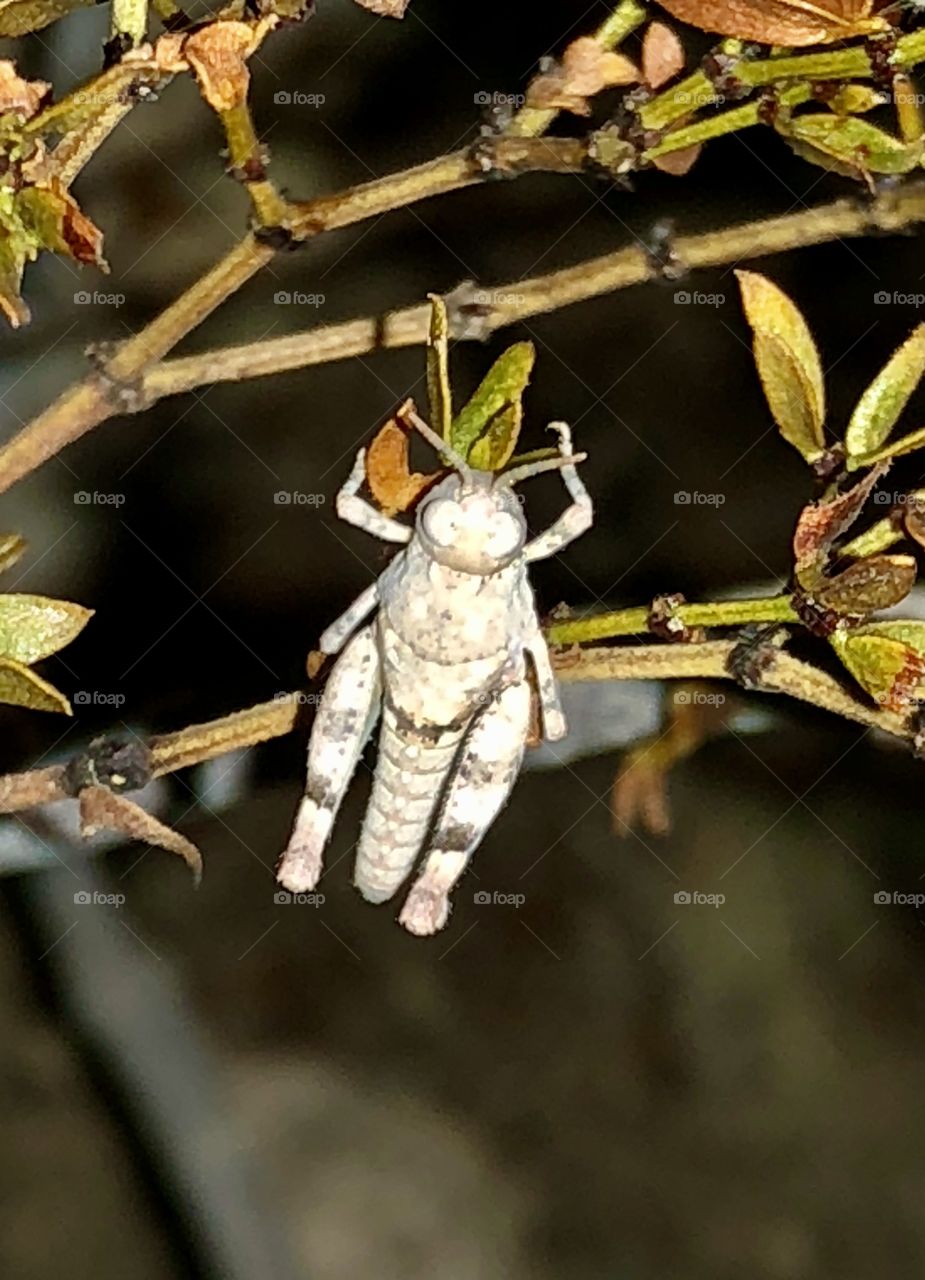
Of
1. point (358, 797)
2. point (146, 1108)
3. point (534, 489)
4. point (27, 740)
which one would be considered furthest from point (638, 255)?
point (146, 1108)

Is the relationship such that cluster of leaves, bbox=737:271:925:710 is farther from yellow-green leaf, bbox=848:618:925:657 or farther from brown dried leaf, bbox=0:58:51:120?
brown dried leaf, bbox=0:58:51:120

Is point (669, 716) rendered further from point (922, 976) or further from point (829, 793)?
point (922, 976)

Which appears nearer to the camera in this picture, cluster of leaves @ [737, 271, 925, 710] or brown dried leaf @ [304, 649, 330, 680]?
cluster of leaves @ [737, 271, 925, 710]

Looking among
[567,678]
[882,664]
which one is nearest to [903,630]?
[882,664]

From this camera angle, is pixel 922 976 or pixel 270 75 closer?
pixel 270 75

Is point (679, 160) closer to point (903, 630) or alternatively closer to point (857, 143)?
point (857, 143)

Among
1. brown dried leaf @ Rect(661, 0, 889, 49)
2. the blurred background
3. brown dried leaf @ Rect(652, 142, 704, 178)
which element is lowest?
the blurred background

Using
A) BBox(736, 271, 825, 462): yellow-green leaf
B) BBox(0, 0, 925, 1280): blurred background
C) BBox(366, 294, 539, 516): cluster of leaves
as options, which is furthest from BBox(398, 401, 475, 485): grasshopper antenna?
→ BBox(0, 0, 925, 1280): blurred background
